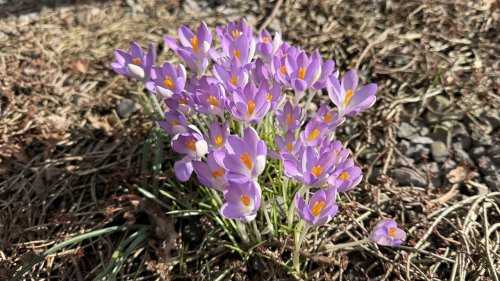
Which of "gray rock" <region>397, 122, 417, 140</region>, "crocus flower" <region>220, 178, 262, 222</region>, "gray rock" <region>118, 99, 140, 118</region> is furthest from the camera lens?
"gray rock" <region>118, 99, 140, 118</region>

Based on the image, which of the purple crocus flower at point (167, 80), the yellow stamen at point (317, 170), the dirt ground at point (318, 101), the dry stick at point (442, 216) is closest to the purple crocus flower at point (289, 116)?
the yellow stamen at point (317, 170)

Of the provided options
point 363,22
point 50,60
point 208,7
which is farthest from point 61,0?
point 363,22

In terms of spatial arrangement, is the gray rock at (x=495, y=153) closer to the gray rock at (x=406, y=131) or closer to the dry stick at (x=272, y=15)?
the gray rock at (x=406, y=131)

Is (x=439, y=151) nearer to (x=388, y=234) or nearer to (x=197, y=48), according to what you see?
(x=388, y=234)

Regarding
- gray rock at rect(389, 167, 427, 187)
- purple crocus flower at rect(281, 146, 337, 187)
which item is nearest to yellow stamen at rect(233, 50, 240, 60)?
purple crocus flower at rect(281, 146, 337, 187)

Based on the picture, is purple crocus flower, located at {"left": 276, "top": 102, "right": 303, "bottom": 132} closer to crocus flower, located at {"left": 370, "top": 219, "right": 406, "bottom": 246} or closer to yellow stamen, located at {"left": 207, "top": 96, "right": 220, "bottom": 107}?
yellow stamen, located at {"left": 207, "top": 96, "right": 220, "bottom": 107}

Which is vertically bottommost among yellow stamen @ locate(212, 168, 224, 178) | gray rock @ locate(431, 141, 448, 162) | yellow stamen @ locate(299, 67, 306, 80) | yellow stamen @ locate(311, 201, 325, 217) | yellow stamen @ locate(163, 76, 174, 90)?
gray rock @ locate(431, 141, 448, 162)

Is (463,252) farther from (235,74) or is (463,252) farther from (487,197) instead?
(235,74)
